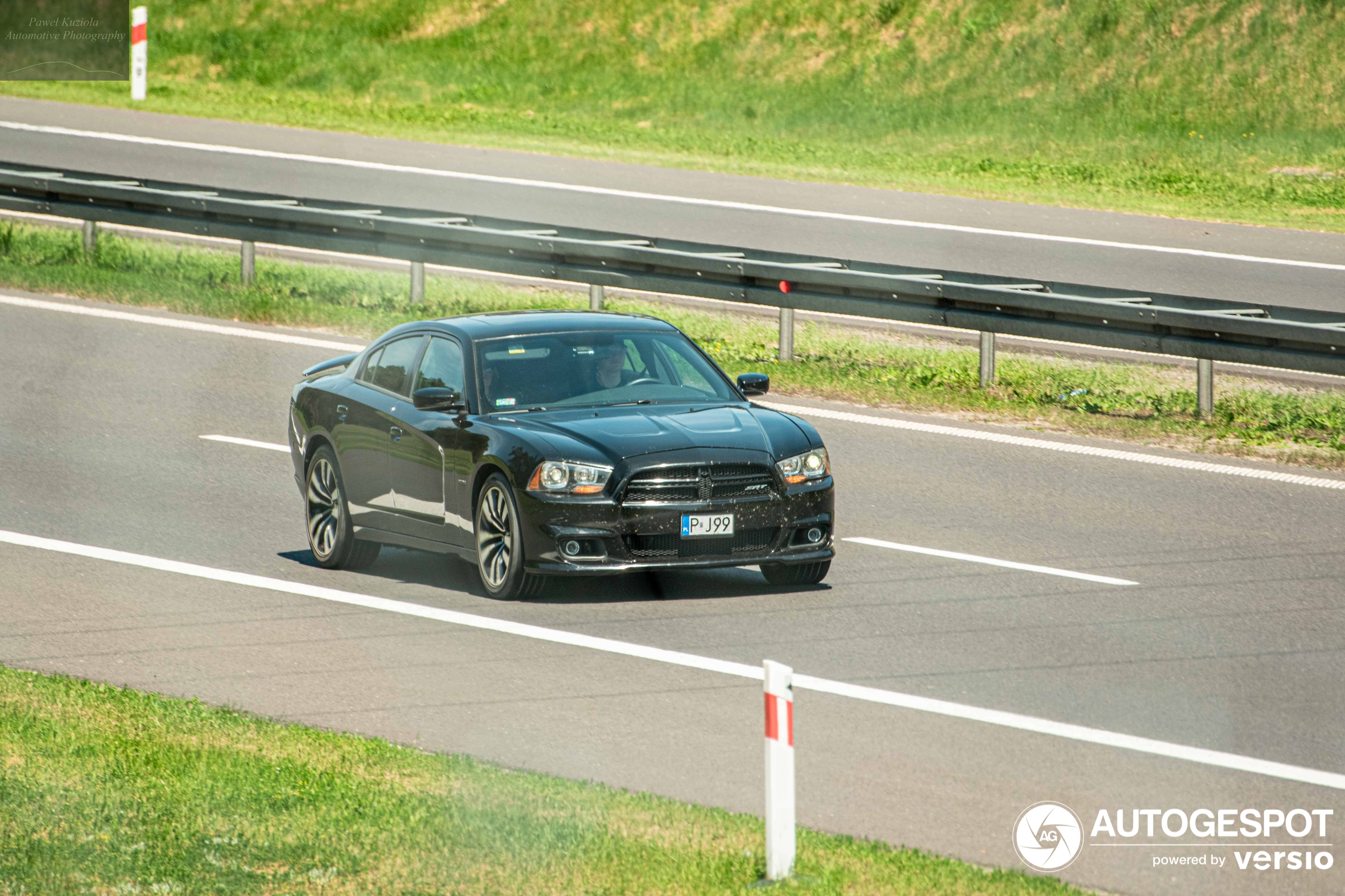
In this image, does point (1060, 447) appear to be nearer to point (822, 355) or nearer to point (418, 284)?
point (822, 355)

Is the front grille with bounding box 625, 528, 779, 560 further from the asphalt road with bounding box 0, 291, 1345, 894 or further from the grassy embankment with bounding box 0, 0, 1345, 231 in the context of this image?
the grassy embankment with bounding box 0, 0, 1345, 231

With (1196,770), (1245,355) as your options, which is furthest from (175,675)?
(1245,355)

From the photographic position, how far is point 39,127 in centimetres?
3269

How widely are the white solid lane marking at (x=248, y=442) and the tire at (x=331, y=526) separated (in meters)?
2.66

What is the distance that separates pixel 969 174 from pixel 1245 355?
15544mm

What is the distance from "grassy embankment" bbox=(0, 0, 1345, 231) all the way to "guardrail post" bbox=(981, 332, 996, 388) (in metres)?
11.1

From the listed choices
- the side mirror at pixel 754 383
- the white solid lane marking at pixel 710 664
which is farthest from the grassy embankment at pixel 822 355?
the white solid lane marking at pixel 710 664

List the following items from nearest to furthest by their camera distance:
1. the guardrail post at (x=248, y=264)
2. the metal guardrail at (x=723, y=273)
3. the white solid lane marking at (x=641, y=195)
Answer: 1. the metal guardrail at (x=723, y=273)
2. the guardrail post at (x=248, y=264)
3. the white solid lane marking at (x=641, y=195)

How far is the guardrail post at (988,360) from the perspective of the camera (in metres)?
16.8

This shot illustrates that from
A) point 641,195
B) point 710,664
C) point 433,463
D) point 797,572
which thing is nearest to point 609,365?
point 433,463

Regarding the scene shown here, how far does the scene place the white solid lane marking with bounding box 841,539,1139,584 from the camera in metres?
11.1

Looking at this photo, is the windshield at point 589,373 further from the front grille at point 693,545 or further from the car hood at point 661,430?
the front grille at point 693,545

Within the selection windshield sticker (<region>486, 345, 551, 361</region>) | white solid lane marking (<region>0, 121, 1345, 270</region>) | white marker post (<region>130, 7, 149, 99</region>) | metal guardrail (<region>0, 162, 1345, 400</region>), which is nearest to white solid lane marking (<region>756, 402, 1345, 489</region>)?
metal guardrail (<region>0, 162, 1345, 400</region>)

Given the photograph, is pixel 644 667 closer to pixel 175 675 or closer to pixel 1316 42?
pixel 175 675
